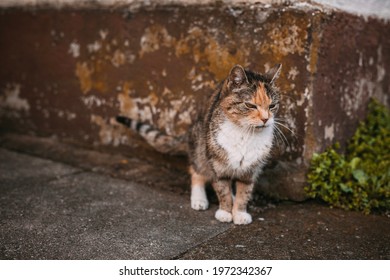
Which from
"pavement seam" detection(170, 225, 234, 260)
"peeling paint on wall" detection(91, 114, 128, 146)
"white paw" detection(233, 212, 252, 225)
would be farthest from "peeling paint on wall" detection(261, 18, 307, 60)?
"peeling paint on wall" detection(91, 114, 128, 146)

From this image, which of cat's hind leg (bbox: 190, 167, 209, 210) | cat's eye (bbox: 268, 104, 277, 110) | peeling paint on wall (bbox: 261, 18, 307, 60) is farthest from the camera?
cat's hind leg (bbox: 190, 167, 209, 210)

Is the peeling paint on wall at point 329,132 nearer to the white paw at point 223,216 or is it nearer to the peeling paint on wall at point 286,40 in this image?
the peeling paint on wall at point 286,40

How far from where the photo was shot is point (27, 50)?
4.97 m

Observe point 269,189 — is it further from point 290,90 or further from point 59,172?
point 59,172

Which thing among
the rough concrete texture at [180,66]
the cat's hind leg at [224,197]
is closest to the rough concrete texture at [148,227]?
the cat's hind leg at [224,197]

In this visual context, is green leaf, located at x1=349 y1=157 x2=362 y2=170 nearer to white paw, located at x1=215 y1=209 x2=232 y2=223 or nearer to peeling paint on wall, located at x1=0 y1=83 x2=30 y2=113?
white paw, located at x1=215 y1=209 x2=232 y2=223

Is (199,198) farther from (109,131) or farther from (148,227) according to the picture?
(109,131)

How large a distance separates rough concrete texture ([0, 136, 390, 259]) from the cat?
18cm

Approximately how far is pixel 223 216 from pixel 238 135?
0.61 metres

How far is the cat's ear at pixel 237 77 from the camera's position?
3016 millimetres

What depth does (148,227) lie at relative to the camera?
10.2 ft

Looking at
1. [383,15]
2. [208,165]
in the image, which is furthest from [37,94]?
[383,15]

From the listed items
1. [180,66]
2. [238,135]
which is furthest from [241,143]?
[180,66]

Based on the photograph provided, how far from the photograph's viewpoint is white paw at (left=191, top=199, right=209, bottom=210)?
3440mm
